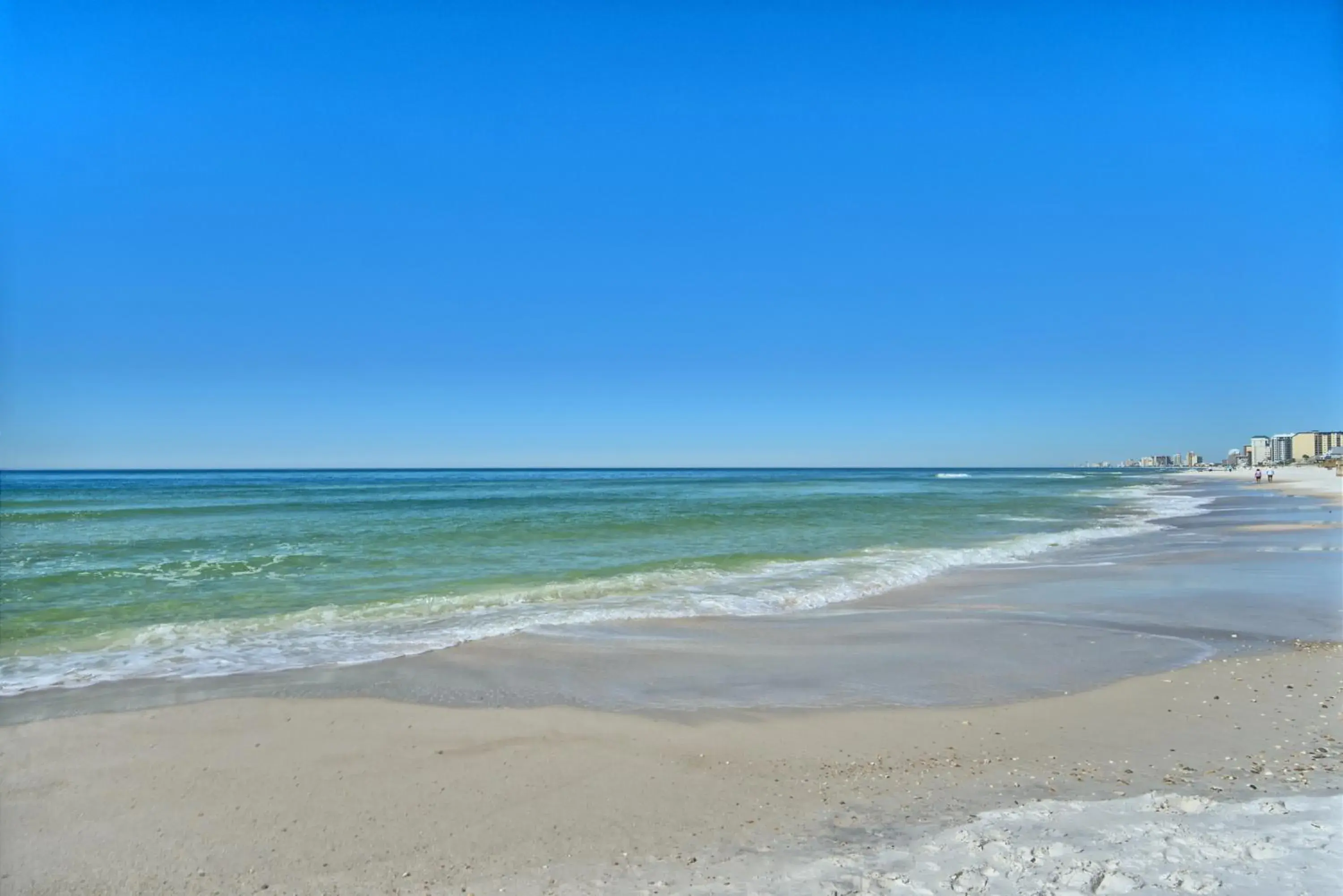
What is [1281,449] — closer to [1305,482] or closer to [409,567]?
[1305,482]

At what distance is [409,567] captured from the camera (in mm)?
14703

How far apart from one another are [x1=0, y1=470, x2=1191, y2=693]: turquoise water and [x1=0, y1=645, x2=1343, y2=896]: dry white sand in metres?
2.78

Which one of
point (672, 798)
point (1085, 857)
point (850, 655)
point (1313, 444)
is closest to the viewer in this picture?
point (1085, 857)

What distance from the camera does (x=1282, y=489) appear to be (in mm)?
49938

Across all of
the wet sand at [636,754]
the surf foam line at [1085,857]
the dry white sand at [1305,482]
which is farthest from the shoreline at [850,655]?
the dry white sand at [1305,482]

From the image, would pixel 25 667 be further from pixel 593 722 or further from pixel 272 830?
pixel 593 722

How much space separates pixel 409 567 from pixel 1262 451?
669ft

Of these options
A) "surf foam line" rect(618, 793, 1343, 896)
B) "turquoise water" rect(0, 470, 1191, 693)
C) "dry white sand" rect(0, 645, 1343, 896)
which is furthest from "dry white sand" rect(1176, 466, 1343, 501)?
"surf foam line" rect(618, 793, 1343, 896)

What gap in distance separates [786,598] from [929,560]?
584 centimetres

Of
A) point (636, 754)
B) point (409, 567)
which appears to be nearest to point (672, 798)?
point (636, 754)

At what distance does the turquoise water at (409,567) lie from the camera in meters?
8.74

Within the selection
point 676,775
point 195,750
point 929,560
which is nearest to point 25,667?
point 195,750

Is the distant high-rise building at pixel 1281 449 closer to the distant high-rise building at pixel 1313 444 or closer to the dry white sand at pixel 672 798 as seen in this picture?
the distant high-rise building at pixel 1313 444

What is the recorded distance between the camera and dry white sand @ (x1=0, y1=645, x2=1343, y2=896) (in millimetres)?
3492
